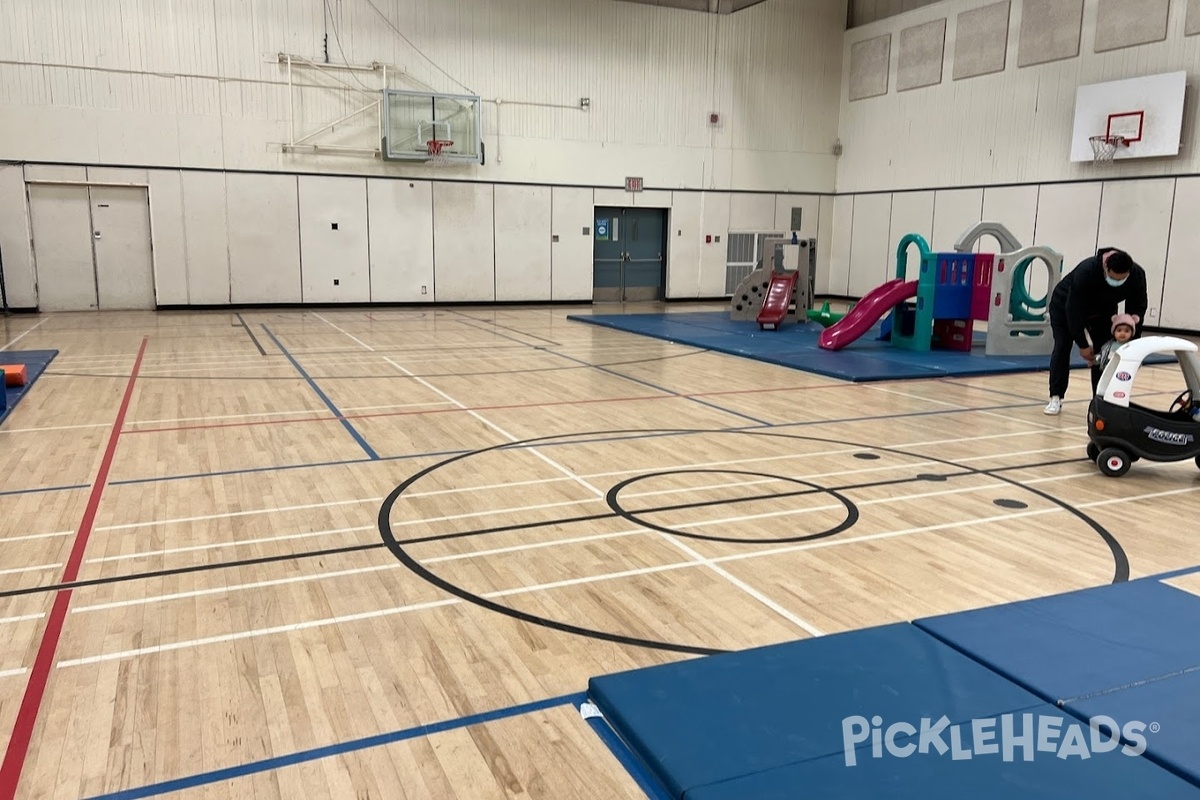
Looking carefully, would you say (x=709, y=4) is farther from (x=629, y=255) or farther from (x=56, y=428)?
(x=56, y=428)

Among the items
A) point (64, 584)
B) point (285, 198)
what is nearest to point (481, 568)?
point (64, 584)

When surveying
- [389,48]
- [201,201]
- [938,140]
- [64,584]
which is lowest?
[64,584]

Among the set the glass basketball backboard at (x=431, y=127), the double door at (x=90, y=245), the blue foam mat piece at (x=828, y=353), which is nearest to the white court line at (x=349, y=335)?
the double door at (x=90, y=245)

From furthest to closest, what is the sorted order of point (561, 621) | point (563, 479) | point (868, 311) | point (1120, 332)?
point (868, 311), point (1120, 332), point (563, 479), point (561, 621)

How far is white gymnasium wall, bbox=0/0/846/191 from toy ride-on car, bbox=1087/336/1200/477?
16968 millimetres

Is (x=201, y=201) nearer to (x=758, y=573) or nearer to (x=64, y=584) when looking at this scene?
(x=64, y=584)

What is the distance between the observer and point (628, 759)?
2.93m

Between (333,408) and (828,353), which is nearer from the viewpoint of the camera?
(333,408)

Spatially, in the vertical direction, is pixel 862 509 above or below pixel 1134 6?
below

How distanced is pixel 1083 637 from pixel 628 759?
6.55 feet

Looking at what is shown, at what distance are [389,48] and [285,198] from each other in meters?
4.09

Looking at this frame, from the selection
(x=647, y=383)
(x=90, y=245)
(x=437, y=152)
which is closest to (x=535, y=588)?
(x=647, y=383)

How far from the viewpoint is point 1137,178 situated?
16.9 m

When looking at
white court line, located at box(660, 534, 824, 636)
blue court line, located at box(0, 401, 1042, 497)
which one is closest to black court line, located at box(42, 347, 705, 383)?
blue court line, located at box(0, 401, 1042, 497)
